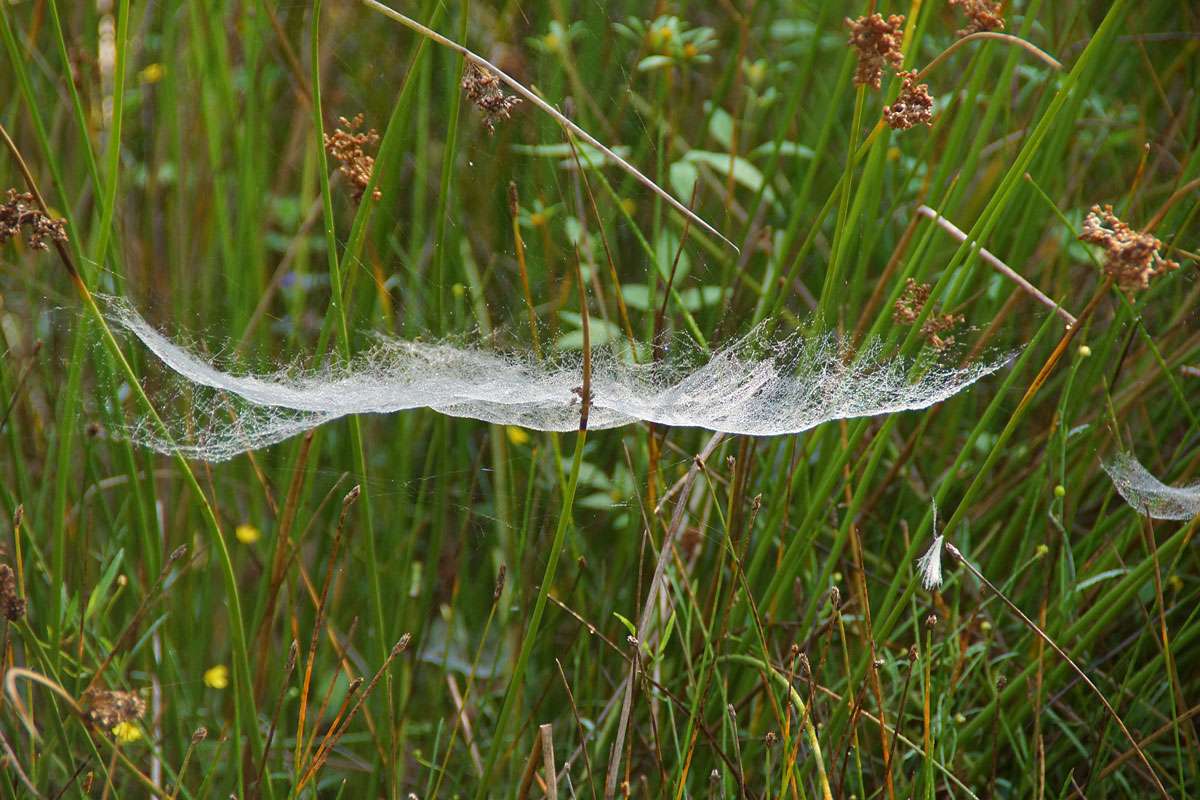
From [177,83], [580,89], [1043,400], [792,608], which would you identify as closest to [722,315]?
[580,89]

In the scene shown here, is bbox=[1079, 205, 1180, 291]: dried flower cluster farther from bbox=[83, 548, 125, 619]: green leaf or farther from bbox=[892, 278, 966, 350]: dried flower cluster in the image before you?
bbox=[83, 548, 125, 619]: green leaf

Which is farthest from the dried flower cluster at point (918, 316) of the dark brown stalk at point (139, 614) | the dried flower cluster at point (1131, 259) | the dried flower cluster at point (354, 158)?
the dark brown stalk at point (139, 614)

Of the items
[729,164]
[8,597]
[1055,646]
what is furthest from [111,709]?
[729,164]

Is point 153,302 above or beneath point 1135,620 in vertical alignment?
above

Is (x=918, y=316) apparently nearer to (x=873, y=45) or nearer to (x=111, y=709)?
(x=873, y=45)

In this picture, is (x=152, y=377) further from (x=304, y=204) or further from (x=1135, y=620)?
(x=1135, y=620)

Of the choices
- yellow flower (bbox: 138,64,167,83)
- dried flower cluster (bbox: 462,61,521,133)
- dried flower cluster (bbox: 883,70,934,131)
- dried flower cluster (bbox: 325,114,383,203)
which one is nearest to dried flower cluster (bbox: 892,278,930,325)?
dried flower cluster (bbox: 883,70,934,131)

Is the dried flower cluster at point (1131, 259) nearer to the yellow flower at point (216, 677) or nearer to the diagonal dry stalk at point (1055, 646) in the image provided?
the diagonal dry stalk at point (1055, 646)
